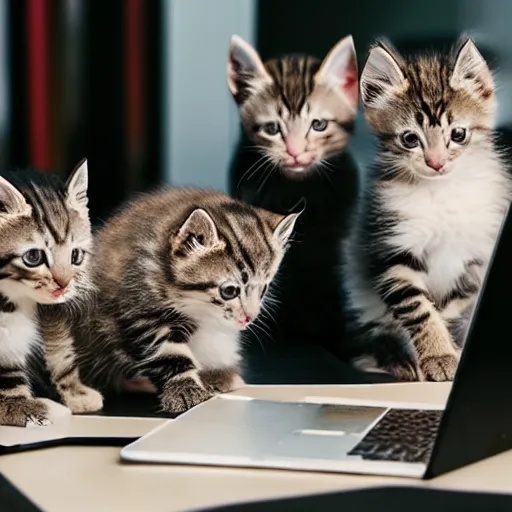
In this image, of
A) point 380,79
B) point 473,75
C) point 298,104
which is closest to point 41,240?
point 298,104

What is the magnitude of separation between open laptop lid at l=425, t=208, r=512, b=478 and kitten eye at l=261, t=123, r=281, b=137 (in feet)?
1.86

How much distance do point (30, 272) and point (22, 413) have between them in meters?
0.18

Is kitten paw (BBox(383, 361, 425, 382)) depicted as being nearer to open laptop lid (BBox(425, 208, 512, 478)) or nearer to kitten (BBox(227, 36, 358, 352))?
kitten (BBox(227, 36, 358, 352))

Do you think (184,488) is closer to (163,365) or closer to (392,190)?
(163,365)

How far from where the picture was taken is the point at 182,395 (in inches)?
49.9

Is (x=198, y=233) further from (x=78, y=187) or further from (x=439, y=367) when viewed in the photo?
(x=439, y=367)

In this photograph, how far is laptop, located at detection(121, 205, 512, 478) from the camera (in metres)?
0.91

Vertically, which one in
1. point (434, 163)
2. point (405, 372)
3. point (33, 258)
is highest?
point (434, 163)

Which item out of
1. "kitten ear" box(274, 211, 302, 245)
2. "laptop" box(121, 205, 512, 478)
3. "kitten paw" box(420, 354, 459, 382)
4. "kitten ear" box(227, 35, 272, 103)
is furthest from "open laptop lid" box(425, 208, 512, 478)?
"kitten ear" box(227, 35, 272, 103)

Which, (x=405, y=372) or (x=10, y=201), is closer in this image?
(x=10, y=201)

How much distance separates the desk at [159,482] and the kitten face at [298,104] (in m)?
0.56

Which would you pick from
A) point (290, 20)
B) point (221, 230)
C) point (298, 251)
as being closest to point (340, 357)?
point (298, 251)

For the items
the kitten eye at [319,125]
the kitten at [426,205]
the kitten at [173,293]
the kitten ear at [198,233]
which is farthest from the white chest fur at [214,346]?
the kitten eye at [319,125]

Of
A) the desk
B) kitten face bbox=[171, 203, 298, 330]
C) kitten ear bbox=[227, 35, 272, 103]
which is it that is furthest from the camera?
kitten ear bbox=[227, 35, 272, 103]
